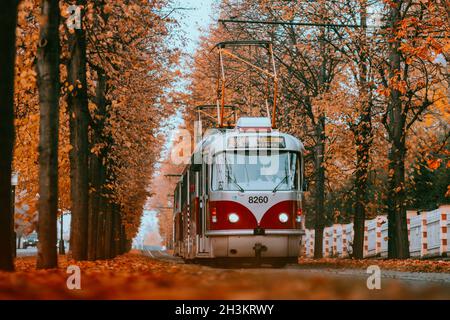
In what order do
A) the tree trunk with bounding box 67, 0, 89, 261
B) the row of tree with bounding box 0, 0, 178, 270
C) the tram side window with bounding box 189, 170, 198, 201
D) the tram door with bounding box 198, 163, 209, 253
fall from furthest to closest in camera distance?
the tram side window with bounding box 189, 170, 198, 201, the tram door with bounding box 198, 163, 209, 253, the tree trunk with bounding box 67, 0, 89, 261, the row of tree with bounding box 0, 0, 178, 270

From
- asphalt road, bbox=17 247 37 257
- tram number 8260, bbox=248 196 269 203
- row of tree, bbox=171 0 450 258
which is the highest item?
row of tree, bbox=171 0 450 258

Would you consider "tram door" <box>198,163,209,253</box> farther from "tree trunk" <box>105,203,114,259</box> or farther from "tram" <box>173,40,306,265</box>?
"tree trunk" <box>105,203,114,259</box>

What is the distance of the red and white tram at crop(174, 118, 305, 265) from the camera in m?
20.1

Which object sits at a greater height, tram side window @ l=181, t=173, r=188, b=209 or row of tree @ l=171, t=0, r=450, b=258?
row of tree @ l=171, t=0, r=450, b=258

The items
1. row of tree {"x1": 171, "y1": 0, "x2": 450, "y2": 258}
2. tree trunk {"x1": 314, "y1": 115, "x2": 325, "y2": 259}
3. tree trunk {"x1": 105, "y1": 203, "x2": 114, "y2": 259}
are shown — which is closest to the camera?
row of tree {"x1": 171, "y1": 0, "x2": 450, "y2": 258}

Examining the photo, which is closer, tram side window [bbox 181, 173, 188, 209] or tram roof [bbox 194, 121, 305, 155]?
→ tram roof [bbox 194, 121, 305, 155]

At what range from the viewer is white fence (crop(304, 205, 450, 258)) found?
28.3 m

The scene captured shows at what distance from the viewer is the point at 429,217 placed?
1172 inches

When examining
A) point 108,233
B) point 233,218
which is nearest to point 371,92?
point 233,218

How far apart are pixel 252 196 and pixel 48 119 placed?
817 cm

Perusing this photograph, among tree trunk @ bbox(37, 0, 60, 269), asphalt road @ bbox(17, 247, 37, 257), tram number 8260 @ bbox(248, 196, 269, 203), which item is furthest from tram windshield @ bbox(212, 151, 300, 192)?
asphalt road @ bbox(17, 247, 37, 257)

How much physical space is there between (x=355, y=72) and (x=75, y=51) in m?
11.1

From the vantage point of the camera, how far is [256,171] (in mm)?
20734
